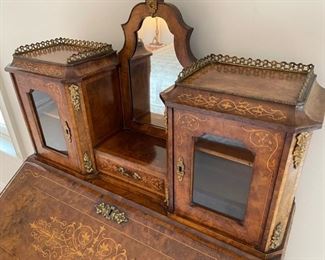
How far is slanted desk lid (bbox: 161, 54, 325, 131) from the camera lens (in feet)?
2.12

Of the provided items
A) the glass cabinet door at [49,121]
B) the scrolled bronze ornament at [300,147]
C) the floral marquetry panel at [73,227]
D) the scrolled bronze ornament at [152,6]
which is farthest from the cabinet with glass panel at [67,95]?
the scrolled bronze ornament at [300,147]

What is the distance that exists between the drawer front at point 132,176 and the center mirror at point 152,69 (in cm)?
22

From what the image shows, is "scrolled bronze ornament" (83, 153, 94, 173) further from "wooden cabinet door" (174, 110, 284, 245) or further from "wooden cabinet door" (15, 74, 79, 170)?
"wooden cabinet door" (174, 110, 284, 245)

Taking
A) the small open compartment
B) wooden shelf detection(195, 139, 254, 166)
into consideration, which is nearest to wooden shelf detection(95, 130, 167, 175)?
the small open compartment

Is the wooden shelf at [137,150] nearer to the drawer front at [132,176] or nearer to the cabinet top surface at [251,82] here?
the drawer front at [132,176]

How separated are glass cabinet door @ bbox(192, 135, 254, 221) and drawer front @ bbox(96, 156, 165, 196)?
0.57ft

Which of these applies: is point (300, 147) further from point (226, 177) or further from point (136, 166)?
point (136, 166)

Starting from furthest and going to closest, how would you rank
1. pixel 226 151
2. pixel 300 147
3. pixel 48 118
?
pixel 48 118
pixel 226 151
pixel 300 147

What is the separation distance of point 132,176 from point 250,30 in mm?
672

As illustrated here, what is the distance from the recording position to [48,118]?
115 cm

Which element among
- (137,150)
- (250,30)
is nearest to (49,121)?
(137,150)

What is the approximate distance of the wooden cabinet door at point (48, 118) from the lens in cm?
103

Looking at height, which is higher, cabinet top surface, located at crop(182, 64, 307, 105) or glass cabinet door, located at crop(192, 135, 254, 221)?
cabinet top surface, located at crop(182, 64, 307, 105)

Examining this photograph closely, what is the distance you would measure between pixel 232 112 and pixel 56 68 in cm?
64
